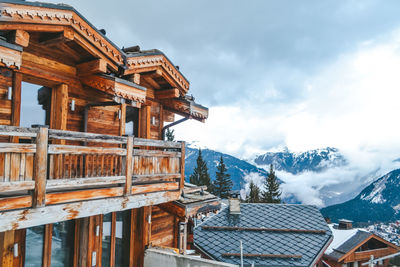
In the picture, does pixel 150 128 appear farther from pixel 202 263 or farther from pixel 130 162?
pixel 202 263

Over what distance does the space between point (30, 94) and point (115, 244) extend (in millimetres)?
4718

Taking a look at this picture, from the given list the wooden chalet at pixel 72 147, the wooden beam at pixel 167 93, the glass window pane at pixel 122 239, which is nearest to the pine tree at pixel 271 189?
the wooden beam at pixel 167 93

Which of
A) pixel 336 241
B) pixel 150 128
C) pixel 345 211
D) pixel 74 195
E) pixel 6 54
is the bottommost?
pixel 345 211

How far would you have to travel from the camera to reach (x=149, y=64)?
8133 mm

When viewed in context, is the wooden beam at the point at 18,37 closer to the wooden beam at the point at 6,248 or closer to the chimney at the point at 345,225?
the wooden beam at the point at 6,248

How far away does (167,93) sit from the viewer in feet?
31.7

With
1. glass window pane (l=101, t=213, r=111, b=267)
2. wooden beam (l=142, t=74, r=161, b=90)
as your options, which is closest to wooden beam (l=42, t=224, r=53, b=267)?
glass window pane (l=101, t=213, r=111, b=267)

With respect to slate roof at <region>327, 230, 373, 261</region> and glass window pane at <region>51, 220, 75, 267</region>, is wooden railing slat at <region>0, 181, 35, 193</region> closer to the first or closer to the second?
glass window pane at <region>51, 220, 75, 267</region>

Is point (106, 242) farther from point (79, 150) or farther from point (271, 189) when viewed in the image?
point (271, 189)

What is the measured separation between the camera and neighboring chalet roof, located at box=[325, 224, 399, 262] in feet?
83.0

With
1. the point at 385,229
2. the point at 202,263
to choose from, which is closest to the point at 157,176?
the point at 202,263

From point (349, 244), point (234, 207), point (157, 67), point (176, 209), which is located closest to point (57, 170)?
point (176, 209)

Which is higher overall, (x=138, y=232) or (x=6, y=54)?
(x=6, y=54)

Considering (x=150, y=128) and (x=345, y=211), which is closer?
(x=150, y=128)
